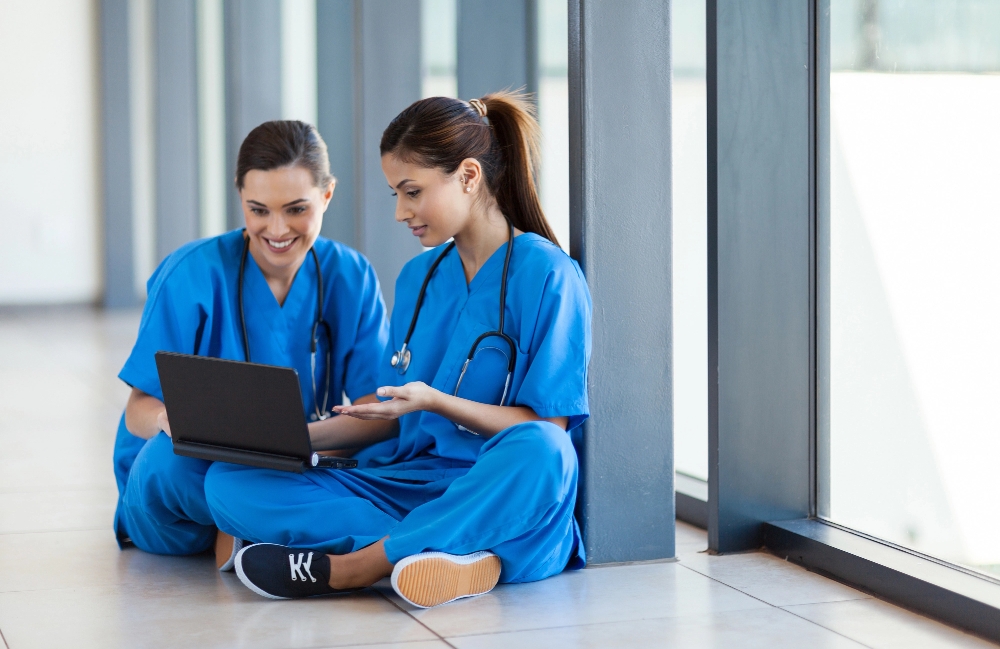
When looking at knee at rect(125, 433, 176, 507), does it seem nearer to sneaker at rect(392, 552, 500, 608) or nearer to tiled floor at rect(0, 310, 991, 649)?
tiled floor at rect(0, 310, 991, 649)

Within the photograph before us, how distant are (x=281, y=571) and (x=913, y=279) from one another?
3.98 feet

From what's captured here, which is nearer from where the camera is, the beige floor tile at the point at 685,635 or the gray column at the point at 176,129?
the beige floor tile at the point at 685,635

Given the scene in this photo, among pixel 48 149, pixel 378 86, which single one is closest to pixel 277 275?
pixel 378 86

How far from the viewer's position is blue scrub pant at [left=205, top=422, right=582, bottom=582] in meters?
1.91

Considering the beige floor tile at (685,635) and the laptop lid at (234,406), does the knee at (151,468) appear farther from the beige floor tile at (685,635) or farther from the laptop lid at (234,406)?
the beige floor tile at (685,635)

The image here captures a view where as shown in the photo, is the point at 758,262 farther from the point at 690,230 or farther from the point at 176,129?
the point at 176,129

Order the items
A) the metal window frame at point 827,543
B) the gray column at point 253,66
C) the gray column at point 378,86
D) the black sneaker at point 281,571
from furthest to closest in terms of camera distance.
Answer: the gray column at point 253,66 < the gray column at point 378,86 < the black sneaker at point 281,571 < the metal window frame at point 827,543

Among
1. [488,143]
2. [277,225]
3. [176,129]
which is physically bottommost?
[277,225]

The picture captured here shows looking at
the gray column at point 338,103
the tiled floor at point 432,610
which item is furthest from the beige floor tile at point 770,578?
the gray column at point 338,103

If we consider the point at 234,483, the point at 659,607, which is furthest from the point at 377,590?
the point at 659,607

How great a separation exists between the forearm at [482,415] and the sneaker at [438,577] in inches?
8.6

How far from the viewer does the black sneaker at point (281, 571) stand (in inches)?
75.9

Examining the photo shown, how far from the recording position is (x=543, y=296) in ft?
6.66

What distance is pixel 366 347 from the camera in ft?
7.97
